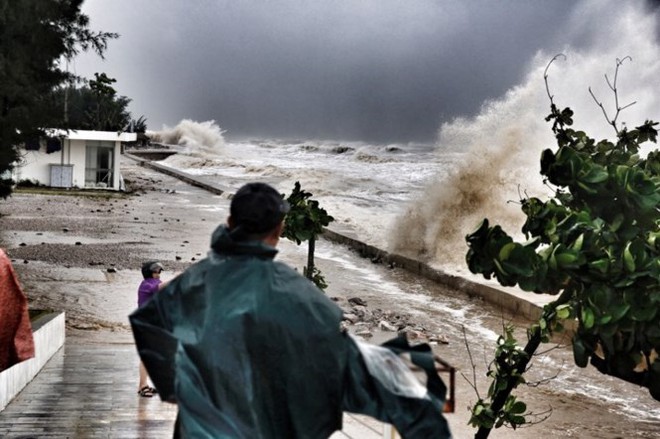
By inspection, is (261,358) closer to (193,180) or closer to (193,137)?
(193,180)

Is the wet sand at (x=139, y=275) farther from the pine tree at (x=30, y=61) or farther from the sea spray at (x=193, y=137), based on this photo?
the sea spray at (x=193, y=137)

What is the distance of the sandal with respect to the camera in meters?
7.51

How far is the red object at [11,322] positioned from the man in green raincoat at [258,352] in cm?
193

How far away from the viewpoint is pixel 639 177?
4.09 m

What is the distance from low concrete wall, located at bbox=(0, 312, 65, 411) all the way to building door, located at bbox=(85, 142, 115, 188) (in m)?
31.2

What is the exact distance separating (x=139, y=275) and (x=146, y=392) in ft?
34.1

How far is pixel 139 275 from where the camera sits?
17750 mm

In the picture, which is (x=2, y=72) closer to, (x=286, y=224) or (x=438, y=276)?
(x=438, y=276)

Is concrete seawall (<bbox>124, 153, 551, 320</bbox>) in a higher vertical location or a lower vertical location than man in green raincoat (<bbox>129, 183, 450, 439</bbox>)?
lower

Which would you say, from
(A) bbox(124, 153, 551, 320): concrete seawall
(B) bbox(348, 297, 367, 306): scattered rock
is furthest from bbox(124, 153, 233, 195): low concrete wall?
(B) bbox(348, 297, 367, 306): scattered rock

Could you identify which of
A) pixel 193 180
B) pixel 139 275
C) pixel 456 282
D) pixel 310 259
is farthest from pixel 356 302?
pixel 193 180

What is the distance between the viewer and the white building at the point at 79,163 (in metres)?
39.2

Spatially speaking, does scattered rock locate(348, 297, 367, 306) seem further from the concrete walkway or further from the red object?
the red object

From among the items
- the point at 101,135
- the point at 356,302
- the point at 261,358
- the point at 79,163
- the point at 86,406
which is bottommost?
the point at 356,302
